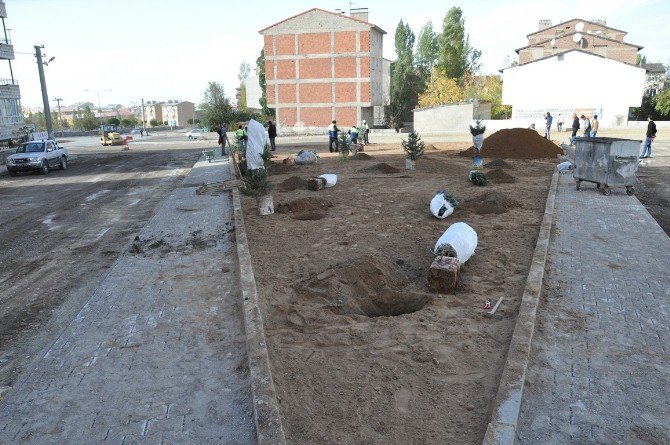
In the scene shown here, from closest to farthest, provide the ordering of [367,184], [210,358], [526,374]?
1. [526,374]
2. [210,358]
3. [367,184]

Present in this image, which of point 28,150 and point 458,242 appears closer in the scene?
point 458,242

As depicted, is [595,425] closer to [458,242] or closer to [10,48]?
[458,242]

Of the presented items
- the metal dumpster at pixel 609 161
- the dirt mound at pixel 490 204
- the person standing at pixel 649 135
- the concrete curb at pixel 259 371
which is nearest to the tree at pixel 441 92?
the person standing at pixel 649 135

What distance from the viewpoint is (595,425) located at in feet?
12.5

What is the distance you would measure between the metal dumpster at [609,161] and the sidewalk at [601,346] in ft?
12.0

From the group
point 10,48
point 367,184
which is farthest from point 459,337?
point 10,48

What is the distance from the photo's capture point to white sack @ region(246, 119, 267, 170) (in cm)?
1156

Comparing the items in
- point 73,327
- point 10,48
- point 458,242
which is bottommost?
point 73,327

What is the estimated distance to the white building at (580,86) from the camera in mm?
45894

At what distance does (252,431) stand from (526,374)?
7.80ft

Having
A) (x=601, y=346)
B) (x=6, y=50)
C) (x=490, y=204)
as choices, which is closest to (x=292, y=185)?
(x=490, y=204)

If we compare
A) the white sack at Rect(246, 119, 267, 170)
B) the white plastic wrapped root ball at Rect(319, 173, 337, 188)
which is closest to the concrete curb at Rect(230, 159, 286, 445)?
the white sack at Rect(246, 119, 267, 170)

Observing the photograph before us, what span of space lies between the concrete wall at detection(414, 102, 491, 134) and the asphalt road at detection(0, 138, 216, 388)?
2900 cm

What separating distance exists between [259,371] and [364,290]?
2337 millimetres
